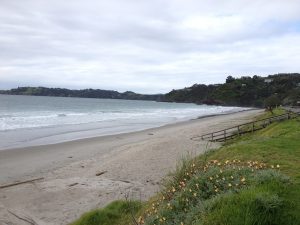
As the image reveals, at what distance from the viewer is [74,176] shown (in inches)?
642

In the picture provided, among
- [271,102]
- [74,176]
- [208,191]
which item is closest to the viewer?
[208,191]

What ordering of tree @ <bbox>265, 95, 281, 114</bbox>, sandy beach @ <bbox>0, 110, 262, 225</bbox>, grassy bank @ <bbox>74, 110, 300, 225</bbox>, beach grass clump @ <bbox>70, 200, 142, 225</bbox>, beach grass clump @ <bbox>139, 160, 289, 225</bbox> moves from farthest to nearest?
tree @ <bbox>265, 95, 281, 114</bbox>
sandy beach @ <bbox>0, 110, 262, 225</bbox>
beach grass clump @ <bbox>70, 200, 142, 225</bbox>
beach grass clump @ <bbox>139, 160, 289, 225</bbox>
grassy bank @ <bbox>74, 110, 300, 225</bbox>

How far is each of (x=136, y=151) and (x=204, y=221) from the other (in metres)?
17.6

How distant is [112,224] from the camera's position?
28.7 feet

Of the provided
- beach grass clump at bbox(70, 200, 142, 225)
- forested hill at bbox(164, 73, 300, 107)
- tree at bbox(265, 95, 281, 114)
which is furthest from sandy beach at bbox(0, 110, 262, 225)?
forested hill at bbox(164, 73, 300, 107)

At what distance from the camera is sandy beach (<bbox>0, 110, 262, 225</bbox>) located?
11.6 meters

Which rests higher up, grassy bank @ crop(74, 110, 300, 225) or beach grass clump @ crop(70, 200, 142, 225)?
grassy bank @ crop(74, 110, 300, 225)

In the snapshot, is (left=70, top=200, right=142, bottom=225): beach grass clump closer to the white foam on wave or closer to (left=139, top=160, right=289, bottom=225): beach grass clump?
(left=139, top=160, right=289, bottom=225): beach grass clump

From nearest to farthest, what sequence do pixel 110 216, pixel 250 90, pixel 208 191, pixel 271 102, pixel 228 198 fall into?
pixel 228 198, pixel 208 191, pixel 110 216, pixel 271 102, pixel 250 90

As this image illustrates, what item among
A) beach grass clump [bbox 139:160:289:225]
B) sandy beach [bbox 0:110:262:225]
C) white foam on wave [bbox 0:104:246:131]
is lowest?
white foam on wave [bbox 0:104:246:131]

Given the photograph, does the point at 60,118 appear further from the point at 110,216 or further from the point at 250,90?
the point at 250,90

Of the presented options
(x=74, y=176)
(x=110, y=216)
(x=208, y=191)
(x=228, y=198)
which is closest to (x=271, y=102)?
(x=74, y=176)

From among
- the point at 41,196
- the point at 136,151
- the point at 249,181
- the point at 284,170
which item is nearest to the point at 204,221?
the point at 249,181

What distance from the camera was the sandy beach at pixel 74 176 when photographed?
11578 mm
